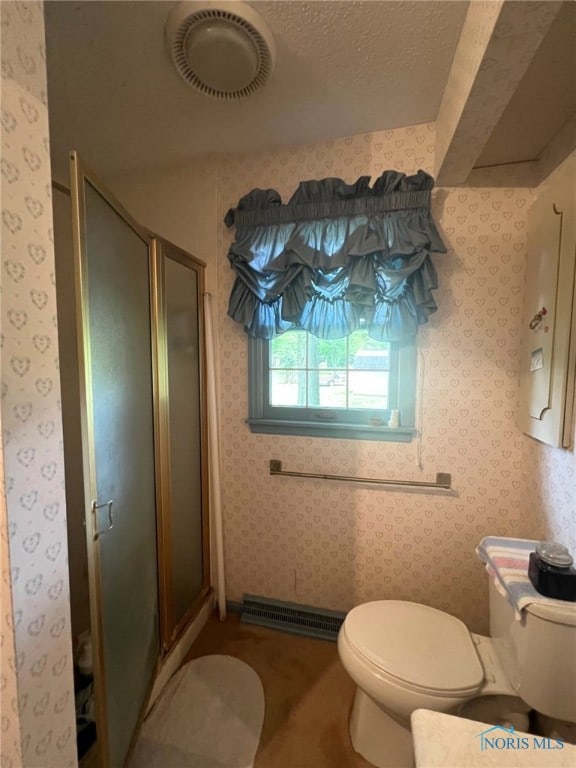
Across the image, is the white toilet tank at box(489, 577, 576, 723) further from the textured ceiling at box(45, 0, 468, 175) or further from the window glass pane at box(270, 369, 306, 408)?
the textured ceiling at box(45, 0, 468, 175)

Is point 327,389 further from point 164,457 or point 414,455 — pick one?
point 164,457

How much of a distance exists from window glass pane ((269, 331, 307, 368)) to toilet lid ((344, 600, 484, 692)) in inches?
44.2

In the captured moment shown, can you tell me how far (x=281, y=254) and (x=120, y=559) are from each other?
1.37 meters

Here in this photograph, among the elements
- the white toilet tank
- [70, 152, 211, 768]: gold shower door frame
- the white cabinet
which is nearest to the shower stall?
[70, 152, 211, 768]: gold shower door frame

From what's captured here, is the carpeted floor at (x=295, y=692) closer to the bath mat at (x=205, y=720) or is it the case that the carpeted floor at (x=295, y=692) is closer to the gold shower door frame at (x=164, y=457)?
the bath mat at (x=205, y=720)

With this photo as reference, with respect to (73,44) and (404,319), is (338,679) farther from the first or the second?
(73,44)

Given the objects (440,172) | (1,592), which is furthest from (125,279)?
(440,172)

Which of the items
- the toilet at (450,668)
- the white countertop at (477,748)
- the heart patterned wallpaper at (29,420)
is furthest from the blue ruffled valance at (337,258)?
the white countertop at (477,748)

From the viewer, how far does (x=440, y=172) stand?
135 cm

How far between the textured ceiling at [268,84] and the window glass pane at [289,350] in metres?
0.91

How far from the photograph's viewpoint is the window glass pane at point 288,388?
5.87 feet

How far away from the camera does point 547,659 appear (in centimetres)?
96

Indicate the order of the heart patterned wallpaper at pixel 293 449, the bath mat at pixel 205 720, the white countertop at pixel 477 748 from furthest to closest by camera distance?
the bath mat at pixel 205 720
the heart patterned wallpaper at pixel 293 449
the white countertop at pixel 477 748

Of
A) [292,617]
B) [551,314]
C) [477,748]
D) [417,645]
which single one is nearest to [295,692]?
[292,617]
